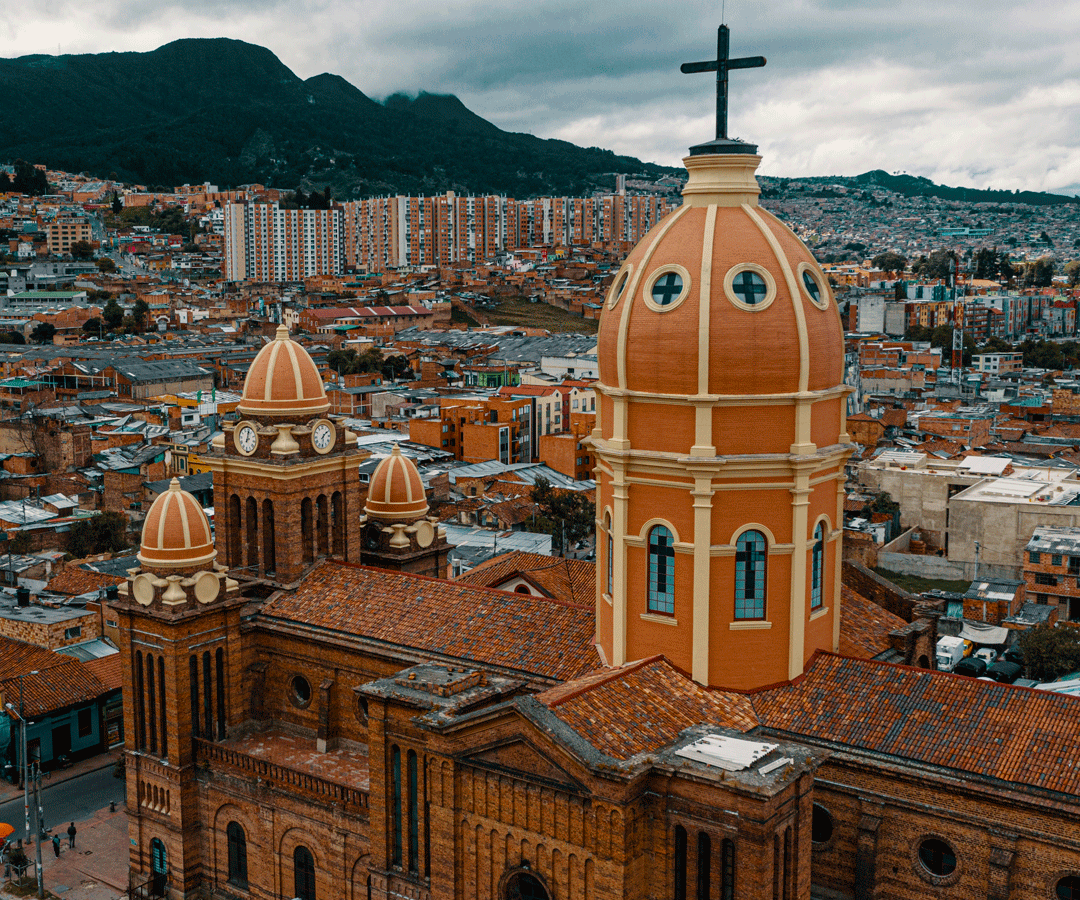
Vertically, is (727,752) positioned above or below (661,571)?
below

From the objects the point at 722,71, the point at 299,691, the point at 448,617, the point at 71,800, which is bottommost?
the point at 71,800

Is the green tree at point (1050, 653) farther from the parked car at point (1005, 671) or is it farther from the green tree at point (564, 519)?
the green tree at point (564, 519)

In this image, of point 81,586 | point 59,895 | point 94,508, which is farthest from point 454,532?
point 59,895

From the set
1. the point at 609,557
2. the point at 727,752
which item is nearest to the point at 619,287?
the point at 609,557

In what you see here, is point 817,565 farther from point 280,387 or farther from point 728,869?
point 280,387

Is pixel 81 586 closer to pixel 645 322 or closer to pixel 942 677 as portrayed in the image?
pixel 645 322

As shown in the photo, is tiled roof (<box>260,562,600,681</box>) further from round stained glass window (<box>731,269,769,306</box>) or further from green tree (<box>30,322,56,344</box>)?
green tree (<box>30,322,56,344</box>)
